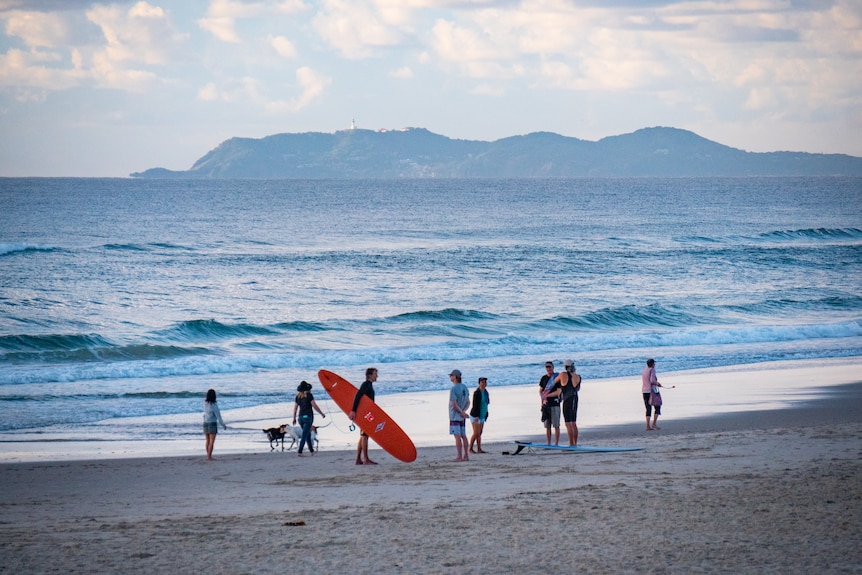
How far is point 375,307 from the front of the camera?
114 ft

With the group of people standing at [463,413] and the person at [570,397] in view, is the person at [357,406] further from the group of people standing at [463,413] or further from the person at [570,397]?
the person at [570,397]

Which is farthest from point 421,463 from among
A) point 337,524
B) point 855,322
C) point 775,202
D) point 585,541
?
point 775,202

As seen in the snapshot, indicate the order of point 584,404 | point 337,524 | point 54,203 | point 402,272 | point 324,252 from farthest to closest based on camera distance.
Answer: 1. point 54,203
2. point 324,252
3. point 402,272
4. point 584,404
5. point 337,524

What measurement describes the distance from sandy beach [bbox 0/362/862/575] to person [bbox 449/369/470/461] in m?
0.38

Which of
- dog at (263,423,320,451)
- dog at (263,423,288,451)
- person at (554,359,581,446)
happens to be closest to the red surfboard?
dog at (263,423,320,451)

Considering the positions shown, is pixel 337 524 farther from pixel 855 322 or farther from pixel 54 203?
pixel 54 203

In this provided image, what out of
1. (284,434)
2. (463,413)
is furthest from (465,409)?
(284,434)

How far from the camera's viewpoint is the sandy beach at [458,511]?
7.93 meters

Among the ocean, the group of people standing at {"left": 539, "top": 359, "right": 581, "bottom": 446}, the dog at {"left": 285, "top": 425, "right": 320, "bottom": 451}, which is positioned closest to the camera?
the group of people standing at {"left": 539, "top": 359, "right": 581, "bottom": 446}

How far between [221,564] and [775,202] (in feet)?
405

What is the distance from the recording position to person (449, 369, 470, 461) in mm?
13383

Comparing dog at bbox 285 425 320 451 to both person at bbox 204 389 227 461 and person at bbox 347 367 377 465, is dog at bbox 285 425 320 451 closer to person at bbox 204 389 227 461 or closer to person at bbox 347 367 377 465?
person at bbox 204 389 227 461

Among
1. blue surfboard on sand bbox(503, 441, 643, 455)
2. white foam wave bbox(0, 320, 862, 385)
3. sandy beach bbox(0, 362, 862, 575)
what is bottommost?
sandy beach bbox(0, 362, 862, 575)

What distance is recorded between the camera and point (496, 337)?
96.8 ft
